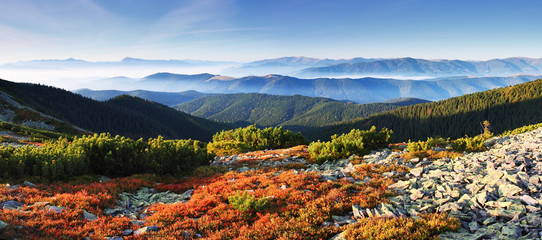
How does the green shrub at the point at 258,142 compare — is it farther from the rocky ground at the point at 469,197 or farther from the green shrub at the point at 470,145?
the green shrub at the point at 470,145

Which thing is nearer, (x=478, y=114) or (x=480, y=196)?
(x=480, y=196)

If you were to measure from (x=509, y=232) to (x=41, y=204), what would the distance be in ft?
42.7

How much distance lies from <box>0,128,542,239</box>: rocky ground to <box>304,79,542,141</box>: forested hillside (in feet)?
623

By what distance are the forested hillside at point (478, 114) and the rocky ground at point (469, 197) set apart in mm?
189935

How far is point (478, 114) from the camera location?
172 m

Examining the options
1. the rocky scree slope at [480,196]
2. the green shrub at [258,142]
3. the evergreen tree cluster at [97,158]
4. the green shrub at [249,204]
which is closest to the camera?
the rocky scree slope at [480,196]

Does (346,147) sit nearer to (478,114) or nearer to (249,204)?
(249,204)

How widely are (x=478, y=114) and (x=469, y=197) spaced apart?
216 metres

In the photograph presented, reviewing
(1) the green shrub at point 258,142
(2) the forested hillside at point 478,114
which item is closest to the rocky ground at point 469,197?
(1) the green shrub at point 258,142

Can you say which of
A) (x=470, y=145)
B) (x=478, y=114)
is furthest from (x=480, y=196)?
(x=478, y=114)

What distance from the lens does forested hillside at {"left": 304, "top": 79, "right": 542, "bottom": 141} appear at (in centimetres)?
15462

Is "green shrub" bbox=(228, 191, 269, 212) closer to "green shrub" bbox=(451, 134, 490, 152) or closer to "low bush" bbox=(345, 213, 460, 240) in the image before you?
"low bush" bbox=(345, 213, 460, 240)

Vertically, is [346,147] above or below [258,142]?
above

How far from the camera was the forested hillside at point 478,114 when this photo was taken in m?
155
